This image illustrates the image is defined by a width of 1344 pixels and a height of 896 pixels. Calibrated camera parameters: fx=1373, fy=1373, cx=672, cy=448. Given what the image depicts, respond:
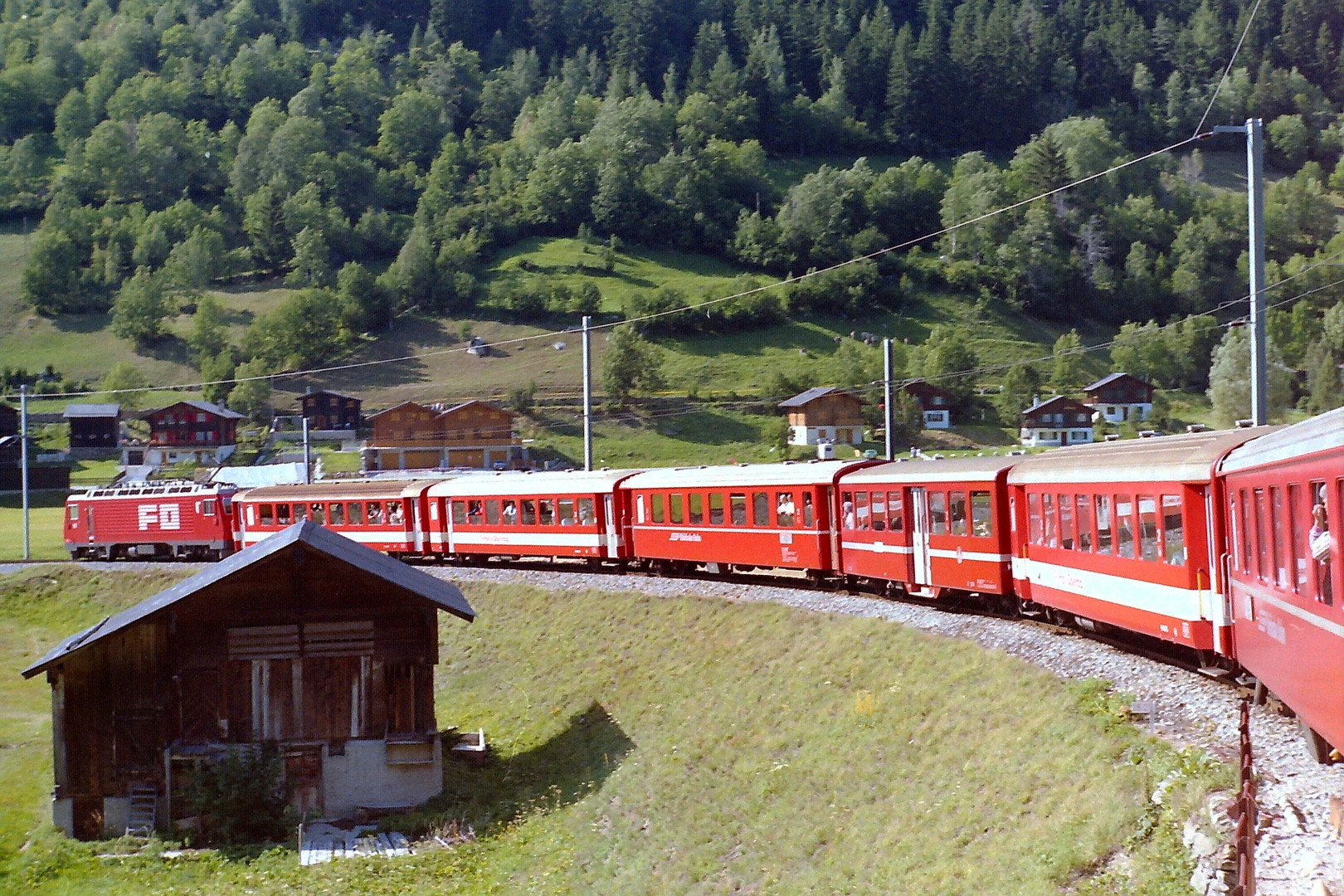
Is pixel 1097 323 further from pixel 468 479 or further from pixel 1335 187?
pixel 468 479

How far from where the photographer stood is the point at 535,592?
34.3 metres

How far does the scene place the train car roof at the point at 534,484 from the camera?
35.7 m

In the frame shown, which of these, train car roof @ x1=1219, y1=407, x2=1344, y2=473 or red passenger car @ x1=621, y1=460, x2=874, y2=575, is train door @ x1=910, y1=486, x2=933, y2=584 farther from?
train car roof @ x1=1219, y1=407, x2=1344, y2=473

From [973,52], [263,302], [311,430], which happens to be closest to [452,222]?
[263,302]

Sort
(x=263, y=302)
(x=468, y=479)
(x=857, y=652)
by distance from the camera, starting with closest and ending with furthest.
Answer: (x=857, y=652) < (x=468, y=479) < (x=263, y=302)

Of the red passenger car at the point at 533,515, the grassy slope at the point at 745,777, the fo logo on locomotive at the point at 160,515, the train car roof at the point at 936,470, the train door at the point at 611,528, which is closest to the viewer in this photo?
the grassy slope at the point at 745,777

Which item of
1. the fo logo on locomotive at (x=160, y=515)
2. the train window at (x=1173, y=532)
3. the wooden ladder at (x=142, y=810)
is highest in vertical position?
the fo logo on locomotive at (x=160, y=515)

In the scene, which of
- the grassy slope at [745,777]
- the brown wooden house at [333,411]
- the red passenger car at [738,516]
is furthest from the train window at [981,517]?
the brown wooden house at [333,411]

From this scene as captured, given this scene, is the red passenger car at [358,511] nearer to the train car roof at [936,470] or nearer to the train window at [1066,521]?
the train car roof at [936,470]

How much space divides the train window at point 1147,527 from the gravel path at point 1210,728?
142 centimetres

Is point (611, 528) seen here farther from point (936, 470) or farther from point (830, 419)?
point (830, 419)

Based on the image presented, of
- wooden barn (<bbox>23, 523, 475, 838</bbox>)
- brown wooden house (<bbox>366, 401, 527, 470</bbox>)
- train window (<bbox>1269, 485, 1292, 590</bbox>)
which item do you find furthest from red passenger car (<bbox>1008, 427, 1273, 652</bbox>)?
brown wooden house (<bbox>366, 401, 527, 470</bbox>)

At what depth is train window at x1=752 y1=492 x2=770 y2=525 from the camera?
2903cm

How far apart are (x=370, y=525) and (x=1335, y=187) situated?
142 meters
